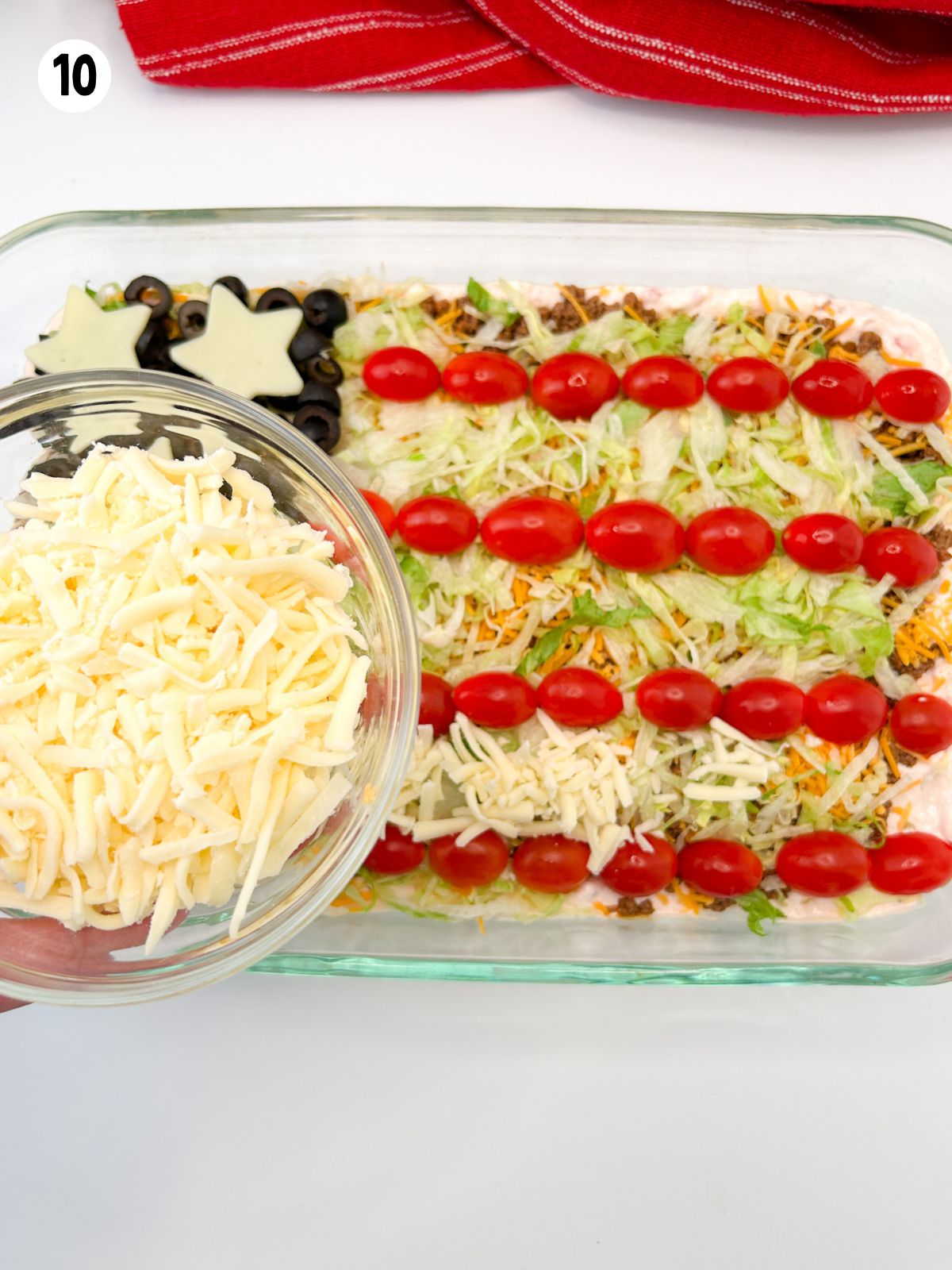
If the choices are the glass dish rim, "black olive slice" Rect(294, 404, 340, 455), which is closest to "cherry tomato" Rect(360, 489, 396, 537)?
"black olive slice" Rect(294, 404, 340, 455)

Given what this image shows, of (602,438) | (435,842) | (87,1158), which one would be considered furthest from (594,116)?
(87,1158)

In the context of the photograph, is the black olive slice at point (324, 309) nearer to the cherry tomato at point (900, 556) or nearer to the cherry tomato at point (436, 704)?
the cherry tomato at point (436, 704)

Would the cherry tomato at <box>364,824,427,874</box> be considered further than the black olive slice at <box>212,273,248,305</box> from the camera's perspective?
No

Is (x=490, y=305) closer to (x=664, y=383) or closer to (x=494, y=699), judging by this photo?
(x=664, y=383)

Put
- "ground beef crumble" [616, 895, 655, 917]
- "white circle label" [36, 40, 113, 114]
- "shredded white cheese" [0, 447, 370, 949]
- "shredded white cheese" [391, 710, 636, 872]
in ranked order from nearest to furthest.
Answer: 1. "shredded white cheese" [0, 447, 370, 949]
2. "shredded white cheese" [391, 710, 636, 872]
3. "ground beef crumble" [616, 895, 655, 917]
4. "white circle label" [36, 40, 113, 114]

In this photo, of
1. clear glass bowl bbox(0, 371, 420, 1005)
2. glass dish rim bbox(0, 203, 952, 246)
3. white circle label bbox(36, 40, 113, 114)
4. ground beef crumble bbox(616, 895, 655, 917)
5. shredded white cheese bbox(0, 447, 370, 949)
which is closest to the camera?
shredded white cheese bbox(0, 447, 370, 949)

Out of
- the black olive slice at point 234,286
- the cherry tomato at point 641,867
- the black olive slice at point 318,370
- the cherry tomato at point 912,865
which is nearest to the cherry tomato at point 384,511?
the black olive slice at point 318,370

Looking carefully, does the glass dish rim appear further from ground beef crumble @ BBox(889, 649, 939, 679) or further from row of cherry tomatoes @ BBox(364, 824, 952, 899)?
row of cherry tomatoes @ BBox(364, 824, 952, 899)

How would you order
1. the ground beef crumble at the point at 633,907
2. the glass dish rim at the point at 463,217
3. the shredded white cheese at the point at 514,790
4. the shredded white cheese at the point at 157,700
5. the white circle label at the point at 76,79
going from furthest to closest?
the white circle label at the point at 76,79 → the glass dish rim at the point at 463,217 → the ground beef crumble at the point at 633,907 → the shredded white cheese at the point at 514,790 → the shredded white cheese at the point at 157,700
